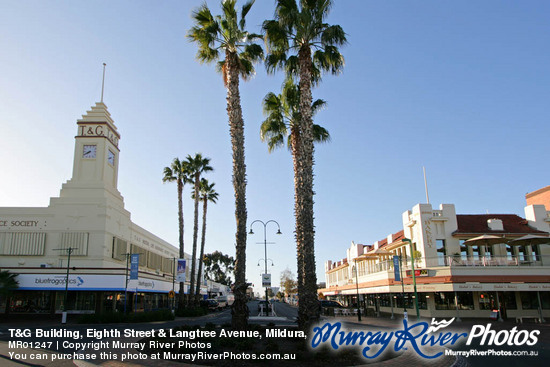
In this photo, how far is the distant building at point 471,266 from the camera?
33.1m

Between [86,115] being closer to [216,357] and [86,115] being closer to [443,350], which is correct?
[216,357]

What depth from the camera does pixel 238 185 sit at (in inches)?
762

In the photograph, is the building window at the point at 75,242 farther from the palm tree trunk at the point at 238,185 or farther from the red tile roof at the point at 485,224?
the red tile roof at the point at 485,224

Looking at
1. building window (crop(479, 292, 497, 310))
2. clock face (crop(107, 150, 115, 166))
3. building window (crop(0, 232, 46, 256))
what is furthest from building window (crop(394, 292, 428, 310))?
building window (crop(0, 232, 46, 256))

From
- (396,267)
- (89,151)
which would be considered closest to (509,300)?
(396,267)

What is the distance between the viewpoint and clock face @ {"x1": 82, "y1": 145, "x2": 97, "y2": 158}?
141 ft

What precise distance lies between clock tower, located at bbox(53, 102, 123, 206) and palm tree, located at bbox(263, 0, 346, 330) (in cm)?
2778

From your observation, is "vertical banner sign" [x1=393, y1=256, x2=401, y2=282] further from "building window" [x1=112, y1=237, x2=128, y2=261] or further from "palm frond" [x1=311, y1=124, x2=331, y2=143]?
"building window" [x1=112, y1=237, x2=128, y2=261]

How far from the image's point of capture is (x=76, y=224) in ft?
127

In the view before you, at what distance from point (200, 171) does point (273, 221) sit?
10.6 meters

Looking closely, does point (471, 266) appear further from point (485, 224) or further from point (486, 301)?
point (485, 224)

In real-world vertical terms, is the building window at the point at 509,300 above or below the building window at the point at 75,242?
below

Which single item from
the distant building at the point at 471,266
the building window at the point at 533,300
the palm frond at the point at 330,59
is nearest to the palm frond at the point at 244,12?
the palm frond at the point at 330,59

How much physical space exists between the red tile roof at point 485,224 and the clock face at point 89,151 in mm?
37129
